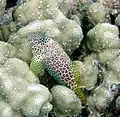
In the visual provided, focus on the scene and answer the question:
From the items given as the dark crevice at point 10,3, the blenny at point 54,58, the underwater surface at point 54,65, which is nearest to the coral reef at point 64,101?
the underwater surface at point 54,65

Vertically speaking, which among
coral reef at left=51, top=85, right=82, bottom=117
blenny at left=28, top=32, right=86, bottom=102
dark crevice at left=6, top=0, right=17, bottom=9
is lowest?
coral reef at left=51, top=85, right=82, bottom=117

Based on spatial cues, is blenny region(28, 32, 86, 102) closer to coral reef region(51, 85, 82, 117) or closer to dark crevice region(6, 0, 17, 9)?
coral reef region(51, 85, 82, 117)

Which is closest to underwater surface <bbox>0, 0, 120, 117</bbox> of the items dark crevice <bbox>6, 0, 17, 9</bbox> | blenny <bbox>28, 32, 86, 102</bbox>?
blenny <bbox>28, 32, 86, 102</bbox>

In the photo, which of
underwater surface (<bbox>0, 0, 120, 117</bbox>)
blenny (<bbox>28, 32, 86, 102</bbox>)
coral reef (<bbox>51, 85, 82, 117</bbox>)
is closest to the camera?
underwater surface (<bbox>0, 0, 120, 117</bbox>)

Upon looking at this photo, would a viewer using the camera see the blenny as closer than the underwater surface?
No

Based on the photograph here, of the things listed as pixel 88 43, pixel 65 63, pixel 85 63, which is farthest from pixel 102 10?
pixel 65 63

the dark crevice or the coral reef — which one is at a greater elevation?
the dark crevice

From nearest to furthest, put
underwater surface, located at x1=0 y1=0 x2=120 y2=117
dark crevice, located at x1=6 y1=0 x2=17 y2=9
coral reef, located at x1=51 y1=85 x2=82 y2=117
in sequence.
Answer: underwater surface, located at x1=0 y1=0 x2=120 y2=117
coral reef, located at x1=51 y1=85 x2=82 y2=117
dark crevice, located at x1=6 y1=0 x2=17 y2=9

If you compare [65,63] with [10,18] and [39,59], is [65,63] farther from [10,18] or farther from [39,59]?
[10,18]

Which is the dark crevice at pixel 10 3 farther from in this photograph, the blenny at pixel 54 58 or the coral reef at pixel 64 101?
the coral reef at pixel 64 101
